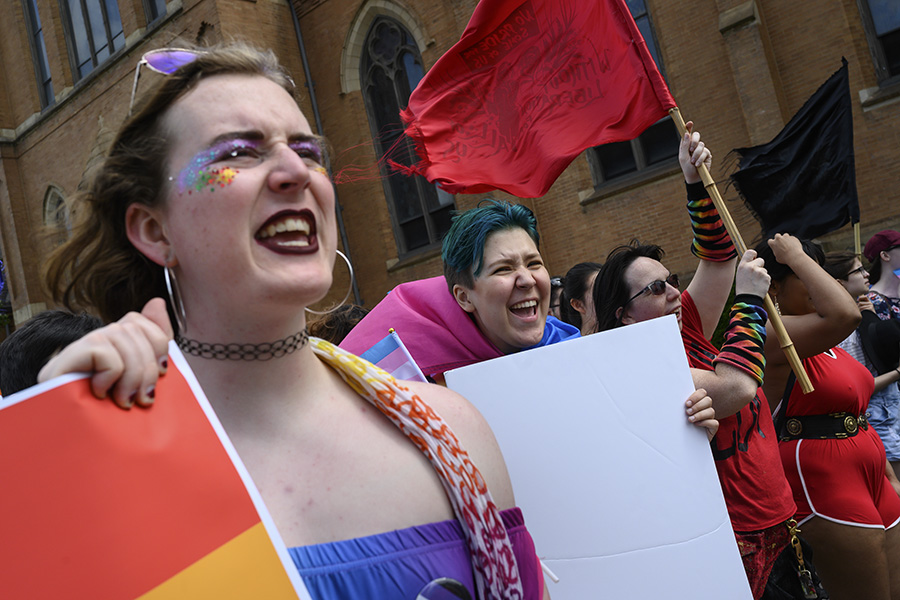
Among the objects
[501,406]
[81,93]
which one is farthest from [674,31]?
[81,93]

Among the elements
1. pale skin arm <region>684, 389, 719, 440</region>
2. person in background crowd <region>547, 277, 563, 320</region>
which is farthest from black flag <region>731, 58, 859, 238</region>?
pale skin arm <region>684, 389, 719, 440</region>

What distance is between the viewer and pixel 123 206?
1.29m

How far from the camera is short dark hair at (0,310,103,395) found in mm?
2355

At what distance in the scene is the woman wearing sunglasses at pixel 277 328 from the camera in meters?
1.17

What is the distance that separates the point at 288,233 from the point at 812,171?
4803 millimetres

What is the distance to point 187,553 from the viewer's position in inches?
36.7

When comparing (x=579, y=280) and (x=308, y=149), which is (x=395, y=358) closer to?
(x=308, y=149)

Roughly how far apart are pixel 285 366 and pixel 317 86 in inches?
618

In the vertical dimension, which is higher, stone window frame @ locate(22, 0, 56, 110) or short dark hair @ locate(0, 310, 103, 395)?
stone window frame @ locate(22, 0, 56, 110)

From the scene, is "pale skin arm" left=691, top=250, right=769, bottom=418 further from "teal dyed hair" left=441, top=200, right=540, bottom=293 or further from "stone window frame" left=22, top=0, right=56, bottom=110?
"stone window frame" left=22, top=0, right=56, bottom=110

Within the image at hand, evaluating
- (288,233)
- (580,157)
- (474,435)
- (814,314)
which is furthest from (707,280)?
(580,157)

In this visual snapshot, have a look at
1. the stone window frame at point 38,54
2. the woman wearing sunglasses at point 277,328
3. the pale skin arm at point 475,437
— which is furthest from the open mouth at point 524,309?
the stone window frame at point 38,54

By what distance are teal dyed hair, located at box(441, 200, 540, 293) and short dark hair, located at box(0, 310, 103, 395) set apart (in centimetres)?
124

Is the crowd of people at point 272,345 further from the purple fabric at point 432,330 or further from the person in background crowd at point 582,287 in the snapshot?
the person in background crowd at point 582,287
